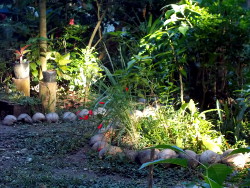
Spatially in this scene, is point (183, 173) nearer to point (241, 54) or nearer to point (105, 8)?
point (241, 54)

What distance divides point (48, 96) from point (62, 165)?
2553 millimetres

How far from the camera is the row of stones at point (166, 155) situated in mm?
3824

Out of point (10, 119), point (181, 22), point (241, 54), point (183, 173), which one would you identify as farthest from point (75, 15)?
point (183, 173)

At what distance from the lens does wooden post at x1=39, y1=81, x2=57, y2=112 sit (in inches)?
253

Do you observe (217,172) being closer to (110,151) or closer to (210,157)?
(210,157)

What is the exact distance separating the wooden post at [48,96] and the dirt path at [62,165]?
1.05m

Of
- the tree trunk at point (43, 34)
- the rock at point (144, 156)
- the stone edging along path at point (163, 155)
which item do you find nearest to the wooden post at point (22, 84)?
the tree trunk at point (43, 34)

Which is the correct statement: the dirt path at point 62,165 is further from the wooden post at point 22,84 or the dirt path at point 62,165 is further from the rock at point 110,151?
the wooden post at point 22,84

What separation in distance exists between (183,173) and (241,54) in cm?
184

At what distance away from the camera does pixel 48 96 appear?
6461 millimetres

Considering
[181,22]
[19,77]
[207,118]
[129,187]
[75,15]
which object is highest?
[75,15]

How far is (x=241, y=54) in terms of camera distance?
4871 millimetres

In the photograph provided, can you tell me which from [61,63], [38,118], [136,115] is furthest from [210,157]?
[61,63]

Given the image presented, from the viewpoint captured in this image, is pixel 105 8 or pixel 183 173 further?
pixel 105 8
